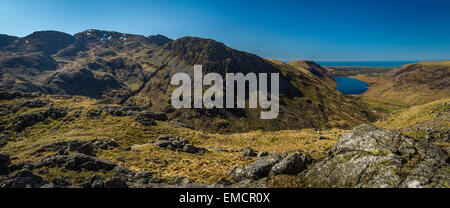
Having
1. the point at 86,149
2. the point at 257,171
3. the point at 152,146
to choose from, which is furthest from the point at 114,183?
the point at 152,146

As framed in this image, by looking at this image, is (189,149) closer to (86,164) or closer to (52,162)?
(86,164)

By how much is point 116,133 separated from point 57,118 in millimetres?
33006

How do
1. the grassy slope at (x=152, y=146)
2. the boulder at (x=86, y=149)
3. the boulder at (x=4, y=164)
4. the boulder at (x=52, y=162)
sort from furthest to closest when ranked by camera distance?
the boulder at (x=86, y=149)
the grassy slope at (x=152, y=146)
the boulder at (x=52, y=162)
the boulder at (x=4, y=164)

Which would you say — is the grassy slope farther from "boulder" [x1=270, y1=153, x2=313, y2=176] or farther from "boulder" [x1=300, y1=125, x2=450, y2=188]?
"boulder" [x1=300, y1=125, x2=450, y2=188]

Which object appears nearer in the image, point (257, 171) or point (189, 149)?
point (257, 171)

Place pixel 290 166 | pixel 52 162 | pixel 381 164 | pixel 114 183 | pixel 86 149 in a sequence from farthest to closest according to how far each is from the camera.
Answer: pixel 86 149
pixel 52 162
pixel 114 183
pixel 290 166
pixel 381 164

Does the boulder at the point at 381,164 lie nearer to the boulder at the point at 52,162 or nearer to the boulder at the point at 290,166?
the boulder at the point at 290,166

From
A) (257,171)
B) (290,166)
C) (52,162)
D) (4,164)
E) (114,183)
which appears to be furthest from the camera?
(52,162)

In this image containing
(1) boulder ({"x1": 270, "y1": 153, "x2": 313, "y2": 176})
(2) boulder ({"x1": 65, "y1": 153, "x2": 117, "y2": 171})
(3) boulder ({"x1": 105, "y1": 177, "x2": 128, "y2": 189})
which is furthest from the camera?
(2) boulder ({"x1": 65, "y1": 153, "x2": 117, "y2": 171})

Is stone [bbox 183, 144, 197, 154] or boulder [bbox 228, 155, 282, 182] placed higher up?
boulder [bbox 228, 155, 282, 182]

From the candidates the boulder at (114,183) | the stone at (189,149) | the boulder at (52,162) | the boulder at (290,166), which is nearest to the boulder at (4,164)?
the boulder at (52,162)

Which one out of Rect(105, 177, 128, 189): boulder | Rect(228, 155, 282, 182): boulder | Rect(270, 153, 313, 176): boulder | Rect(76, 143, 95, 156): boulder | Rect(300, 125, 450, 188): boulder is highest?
Rect(300, 125, 450, 188): boulder

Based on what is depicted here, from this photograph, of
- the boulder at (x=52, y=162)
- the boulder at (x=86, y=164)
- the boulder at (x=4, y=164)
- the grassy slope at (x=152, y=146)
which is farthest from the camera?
the grassy slope at (x=152, y=146)

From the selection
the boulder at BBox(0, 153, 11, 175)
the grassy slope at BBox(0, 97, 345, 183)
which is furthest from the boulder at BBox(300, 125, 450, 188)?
the boulder at BBox(0, 153, 11, 175)
